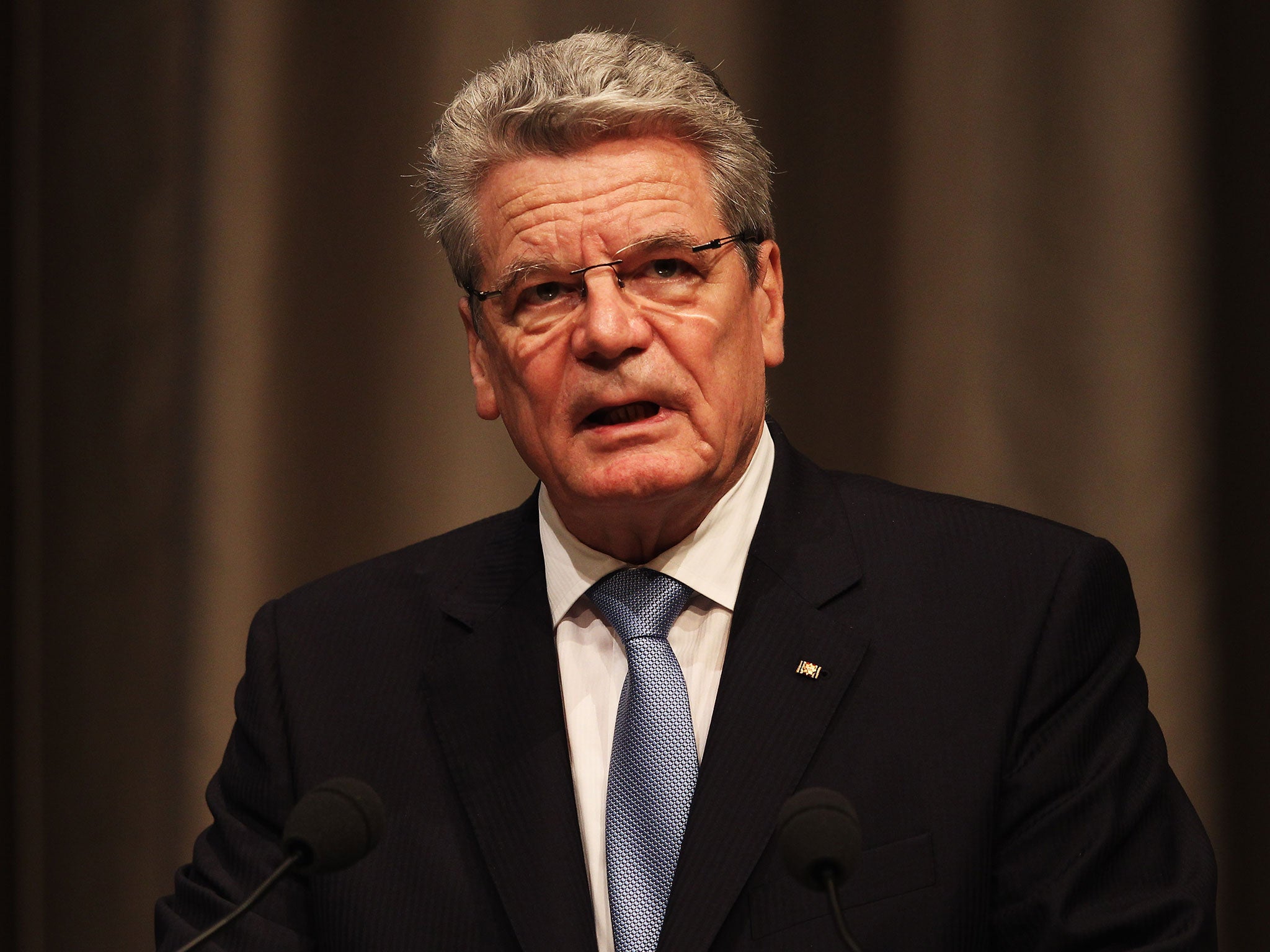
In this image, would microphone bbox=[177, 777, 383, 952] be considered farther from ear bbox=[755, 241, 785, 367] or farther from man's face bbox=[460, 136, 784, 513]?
ear bbox=[755, 241, 785, 367]

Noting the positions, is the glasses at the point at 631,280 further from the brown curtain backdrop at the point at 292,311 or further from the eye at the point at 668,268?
the brown curtain backdrop at the point at 292,311

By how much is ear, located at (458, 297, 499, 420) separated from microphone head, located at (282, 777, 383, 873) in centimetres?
71

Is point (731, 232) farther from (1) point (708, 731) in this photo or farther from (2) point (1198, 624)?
(2) point (1198, 624)

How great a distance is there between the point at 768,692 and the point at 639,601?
0.67 feet

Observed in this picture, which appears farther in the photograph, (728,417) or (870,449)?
(870,449)

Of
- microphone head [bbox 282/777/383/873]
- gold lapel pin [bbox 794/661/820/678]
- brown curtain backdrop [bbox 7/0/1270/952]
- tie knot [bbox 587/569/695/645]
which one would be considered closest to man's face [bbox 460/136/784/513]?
tie knot [bbox 587/569/695/645]

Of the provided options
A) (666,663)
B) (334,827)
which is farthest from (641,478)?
(334,827)

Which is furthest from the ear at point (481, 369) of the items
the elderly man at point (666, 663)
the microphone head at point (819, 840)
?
the microphone head at point (819, 840)

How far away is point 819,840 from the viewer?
105 centimetres

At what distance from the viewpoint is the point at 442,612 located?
1750 mm

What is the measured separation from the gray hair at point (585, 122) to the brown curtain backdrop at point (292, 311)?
2.10 feet

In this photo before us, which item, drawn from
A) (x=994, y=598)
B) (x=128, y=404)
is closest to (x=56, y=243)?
(x=128, y=404)

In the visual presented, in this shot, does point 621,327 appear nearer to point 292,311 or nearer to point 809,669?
point 809,669

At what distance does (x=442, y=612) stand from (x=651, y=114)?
67 centimetres
